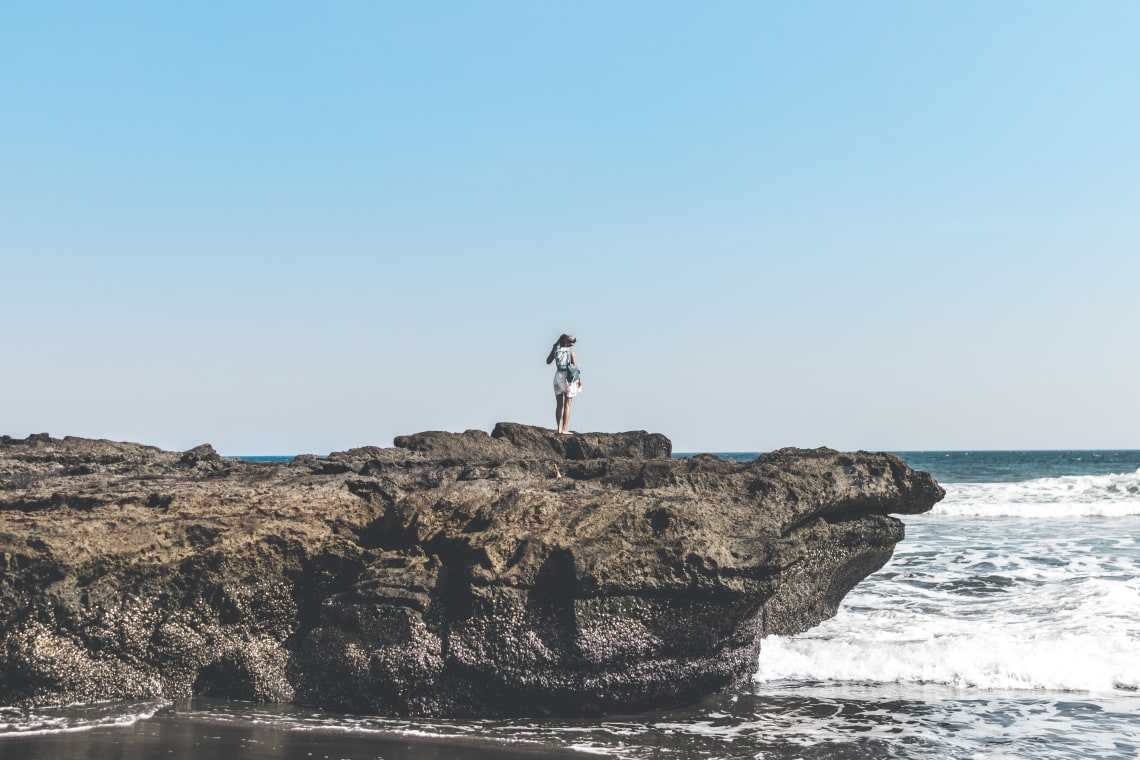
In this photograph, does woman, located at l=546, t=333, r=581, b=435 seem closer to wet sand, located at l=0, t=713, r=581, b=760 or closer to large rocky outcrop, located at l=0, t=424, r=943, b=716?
large rocky outcrop, located at l=0, t=424, r=943, b=716

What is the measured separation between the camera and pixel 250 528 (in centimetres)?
612

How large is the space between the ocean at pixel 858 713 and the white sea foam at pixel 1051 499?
40.4ft

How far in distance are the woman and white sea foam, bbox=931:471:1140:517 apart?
1318 cm

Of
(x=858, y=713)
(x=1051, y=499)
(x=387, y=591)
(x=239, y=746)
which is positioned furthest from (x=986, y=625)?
(x=1051, y=499)

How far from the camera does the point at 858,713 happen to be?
6.01 m

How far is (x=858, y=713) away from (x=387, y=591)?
3.20 meters

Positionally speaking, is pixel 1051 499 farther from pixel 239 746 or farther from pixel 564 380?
pixel 239 746

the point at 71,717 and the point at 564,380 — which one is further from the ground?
the point at 564,380

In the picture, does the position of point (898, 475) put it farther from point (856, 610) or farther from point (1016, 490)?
point (1016, 490)

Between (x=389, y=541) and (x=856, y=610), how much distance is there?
17.4 feet

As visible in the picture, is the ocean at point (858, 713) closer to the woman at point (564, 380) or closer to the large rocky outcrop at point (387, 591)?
the large rocky outcrop at point (387, 591)

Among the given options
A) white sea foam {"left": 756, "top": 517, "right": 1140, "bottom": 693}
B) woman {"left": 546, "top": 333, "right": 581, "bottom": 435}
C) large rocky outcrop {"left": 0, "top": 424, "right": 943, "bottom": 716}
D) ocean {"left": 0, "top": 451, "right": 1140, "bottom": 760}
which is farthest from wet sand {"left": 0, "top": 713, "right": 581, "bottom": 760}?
woman {"left": 546, "top": 333, "right": 581, "bottom": 435}

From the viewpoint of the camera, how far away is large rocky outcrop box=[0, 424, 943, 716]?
560 centimetres

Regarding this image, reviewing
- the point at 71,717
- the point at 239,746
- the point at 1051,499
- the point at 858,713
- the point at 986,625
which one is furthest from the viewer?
the point at 1051,499
